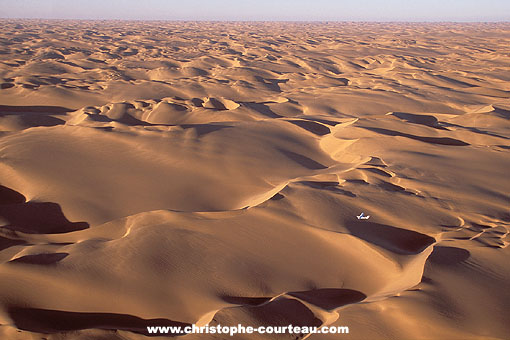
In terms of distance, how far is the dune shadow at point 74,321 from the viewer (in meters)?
1.98

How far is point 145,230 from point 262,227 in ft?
2.96

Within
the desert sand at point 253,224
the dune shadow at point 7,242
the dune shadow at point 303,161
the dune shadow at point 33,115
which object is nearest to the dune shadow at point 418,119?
the desert sand at point 253,224

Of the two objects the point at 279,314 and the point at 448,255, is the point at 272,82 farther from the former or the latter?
the point at 279,314

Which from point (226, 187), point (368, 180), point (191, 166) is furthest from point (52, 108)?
point (368, 180)

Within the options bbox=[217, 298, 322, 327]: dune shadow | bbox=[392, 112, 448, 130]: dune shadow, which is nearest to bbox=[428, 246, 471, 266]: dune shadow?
bbox=[217, 298, 322, 327]: dune shadow

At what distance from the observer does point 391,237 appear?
289 centimetres

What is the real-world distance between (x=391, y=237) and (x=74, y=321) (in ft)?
7.31

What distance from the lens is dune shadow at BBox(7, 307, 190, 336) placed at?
Answer: 1983 millimetres

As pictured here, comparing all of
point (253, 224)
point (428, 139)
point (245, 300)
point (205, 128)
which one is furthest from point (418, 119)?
point (245, 300)

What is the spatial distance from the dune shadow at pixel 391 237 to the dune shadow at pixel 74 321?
1.51m

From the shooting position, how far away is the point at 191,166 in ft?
14.5

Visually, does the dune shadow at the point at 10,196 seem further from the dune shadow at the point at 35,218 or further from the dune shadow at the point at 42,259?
the dune shadow at the point at 42,259

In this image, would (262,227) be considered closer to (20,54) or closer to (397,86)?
(397,86)

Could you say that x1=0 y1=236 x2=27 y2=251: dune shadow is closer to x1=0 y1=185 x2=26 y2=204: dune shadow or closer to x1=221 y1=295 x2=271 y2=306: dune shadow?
x1=0 y1=185 x2=26 y2=204: dune shadow
